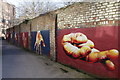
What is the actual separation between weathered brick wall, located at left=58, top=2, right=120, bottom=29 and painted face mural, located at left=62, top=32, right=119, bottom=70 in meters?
0.57

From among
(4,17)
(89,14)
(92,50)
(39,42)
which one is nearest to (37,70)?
(92,50)

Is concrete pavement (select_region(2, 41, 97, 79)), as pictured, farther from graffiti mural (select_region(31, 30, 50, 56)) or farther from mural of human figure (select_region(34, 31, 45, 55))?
A: mural of human figure (select_region(34, 31, 45, 55))

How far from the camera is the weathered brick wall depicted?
389 centimetres

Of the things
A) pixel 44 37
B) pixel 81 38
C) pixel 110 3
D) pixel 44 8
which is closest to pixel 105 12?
pixel 110 3

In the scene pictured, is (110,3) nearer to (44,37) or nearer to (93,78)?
(93,78)

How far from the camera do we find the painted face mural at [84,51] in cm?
393

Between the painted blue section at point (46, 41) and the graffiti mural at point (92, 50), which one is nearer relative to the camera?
the graffiti mural at point (92, 50)

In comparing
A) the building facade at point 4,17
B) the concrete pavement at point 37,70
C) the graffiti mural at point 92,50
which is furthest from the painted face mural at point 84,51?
the building facade at point 4,17

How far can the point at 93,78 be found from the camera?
14.5 ft

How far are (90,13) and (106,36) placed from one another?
1.21 meters

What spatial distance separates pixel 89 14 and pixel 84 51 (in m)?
1.54

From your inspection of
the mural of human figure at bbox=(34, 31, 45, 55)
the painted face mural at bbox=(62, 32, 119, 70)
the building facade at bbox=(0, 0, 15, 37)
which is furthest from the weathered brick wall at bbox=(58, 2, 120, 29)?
the building facade at bbox=(0, 0, 15, 37)

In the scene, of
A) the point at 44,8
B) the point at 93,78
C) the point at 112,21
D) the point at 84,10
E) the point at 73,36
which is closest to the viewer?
the point at 112,21

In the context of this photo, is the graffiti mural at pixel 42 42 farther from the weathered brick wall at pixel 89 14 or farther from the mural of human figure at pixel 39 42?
the weathered brick wall at pixel 89 14
